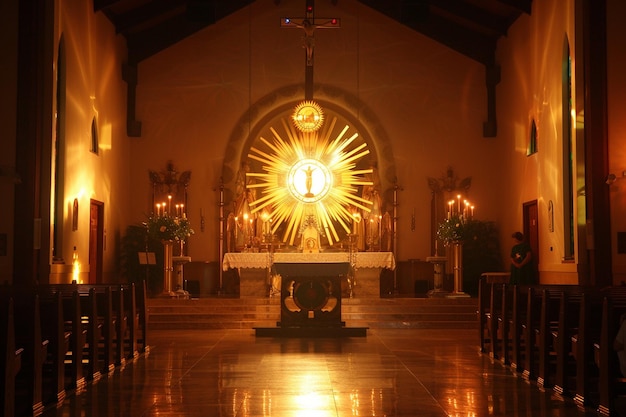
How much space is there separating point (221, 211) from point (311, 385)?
12230 millimetres

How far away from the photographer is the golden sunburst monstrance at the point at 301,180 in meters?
20.4

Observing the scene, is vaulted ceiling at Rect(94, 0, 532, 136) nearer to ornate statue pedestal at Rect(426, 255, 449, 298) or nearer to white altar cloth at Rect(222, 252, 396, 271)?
ornate statue pedestal at Rect(426, 255, 449, 298)

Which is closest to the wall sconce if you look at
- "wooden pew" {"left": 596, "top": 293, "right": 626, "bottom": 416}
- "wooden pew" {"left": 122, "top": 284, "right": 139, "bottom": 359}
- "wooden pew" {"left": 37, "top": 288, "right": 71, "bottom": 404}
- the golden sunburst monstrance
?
"wooden pew" {"left": 596, "top": 293, "right": 626, "bottom": 416}

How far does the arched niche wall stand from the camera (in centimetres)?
2066

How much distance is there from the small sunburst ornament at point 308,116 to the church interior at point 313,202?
48 mm

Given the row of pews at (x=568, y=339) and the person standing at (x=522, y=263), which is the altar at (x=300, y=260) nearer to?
the person standing at (x=522, y=263)

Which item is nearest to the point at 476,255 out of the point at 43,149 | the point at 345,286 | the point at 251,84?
the point at 345,286

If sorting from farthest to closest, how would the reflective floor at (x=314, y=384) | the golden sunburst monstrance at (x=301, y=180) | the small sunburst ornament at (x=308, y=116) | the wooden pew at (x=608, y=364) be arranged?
the golden sunburst monstrance at (x=301, y=180) < the small sunburst ornament at (x=308, y=116) < the reflective floor at (x=314, y=384) < the wooden pew at (x=608, y=364)

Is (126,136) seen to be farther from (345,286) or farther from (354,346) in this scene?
(354,346)

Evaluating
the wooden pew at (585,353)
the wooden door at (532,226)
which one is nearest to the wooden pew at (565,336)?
the wooden pew at (585,353)

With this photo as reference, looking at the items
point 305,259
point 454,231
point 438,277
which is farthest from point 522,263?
point 305,259

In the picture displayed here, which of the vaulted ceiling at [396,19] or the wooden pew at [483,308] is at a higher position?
the vaulted ceiling at [396,19]

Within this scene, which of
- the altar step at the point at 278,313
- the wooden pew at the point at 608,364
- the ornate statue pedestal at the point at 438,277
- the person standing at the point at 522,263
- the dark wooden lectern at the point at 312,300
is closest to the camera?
the wooden pew at the point at 608,364

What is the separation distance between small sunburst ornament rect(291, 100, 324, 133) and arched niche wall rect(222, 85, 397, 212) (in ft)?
4.04
